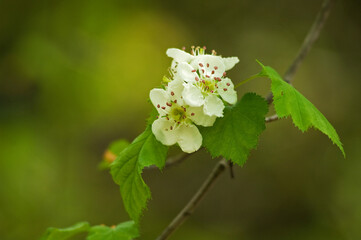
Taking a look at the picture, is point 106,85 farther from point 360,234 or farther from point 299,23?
point 360,234

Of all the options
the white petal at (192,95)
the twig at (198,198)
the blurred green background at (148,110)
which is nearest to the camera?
the white petal at (192,95)

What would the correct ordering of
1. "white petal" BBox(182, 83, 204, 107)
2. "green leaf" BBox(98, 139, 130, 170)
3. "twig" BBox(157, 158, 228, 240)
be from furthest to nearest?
1. "green leaf" BBox(98, 139, 130, 170)
2. "twig" BBox(157, 158, 228, 240)
3. "white petal" BBox(182, 83, 204, 107)

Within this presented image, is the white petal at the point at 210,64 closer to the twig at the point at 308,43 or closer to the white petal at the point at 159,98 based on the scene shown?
the white petal at the point at 159,98

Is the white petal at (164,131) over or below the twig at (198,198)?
over

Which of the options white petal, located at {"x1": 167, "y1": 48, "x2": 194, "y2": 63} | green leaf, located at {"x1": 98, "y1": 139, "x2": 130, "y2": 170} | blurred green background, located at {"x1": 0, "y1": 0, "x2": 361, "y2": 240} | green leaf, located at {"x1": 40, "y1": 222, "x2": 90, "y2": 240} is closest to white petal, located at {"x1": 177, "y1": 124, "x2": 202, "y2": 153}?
white petal, located at {"x1": 167, "y1": 48, "x2": 194, "y2": 63}

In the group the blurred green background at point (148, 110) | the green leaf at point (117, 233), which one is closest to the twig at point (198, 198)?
the green leaf at point (117, 233)

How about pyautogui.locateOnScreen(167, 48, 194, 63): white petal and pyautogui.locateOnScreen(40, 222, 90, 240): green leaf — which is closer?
pyautogui.locateOnScreen(167, 48, 194, 63): white petal

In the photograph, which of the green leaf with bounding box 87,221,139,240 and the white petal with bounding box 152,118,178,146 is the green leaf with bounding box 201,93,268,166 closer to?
the white petal with bounding box 152,118,178,146

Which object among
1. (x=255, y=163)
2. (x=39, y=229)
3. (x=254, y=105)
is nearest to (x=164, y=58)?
(x=255, y=163)

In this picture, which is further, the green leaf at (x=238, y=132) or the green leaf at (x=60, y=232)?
the green leaf at (x=60, y=232)

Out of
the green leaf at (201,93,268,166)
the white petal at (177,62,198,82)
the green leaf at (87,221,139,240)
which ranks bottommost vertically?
the green leaf at (87,221,139,240)
